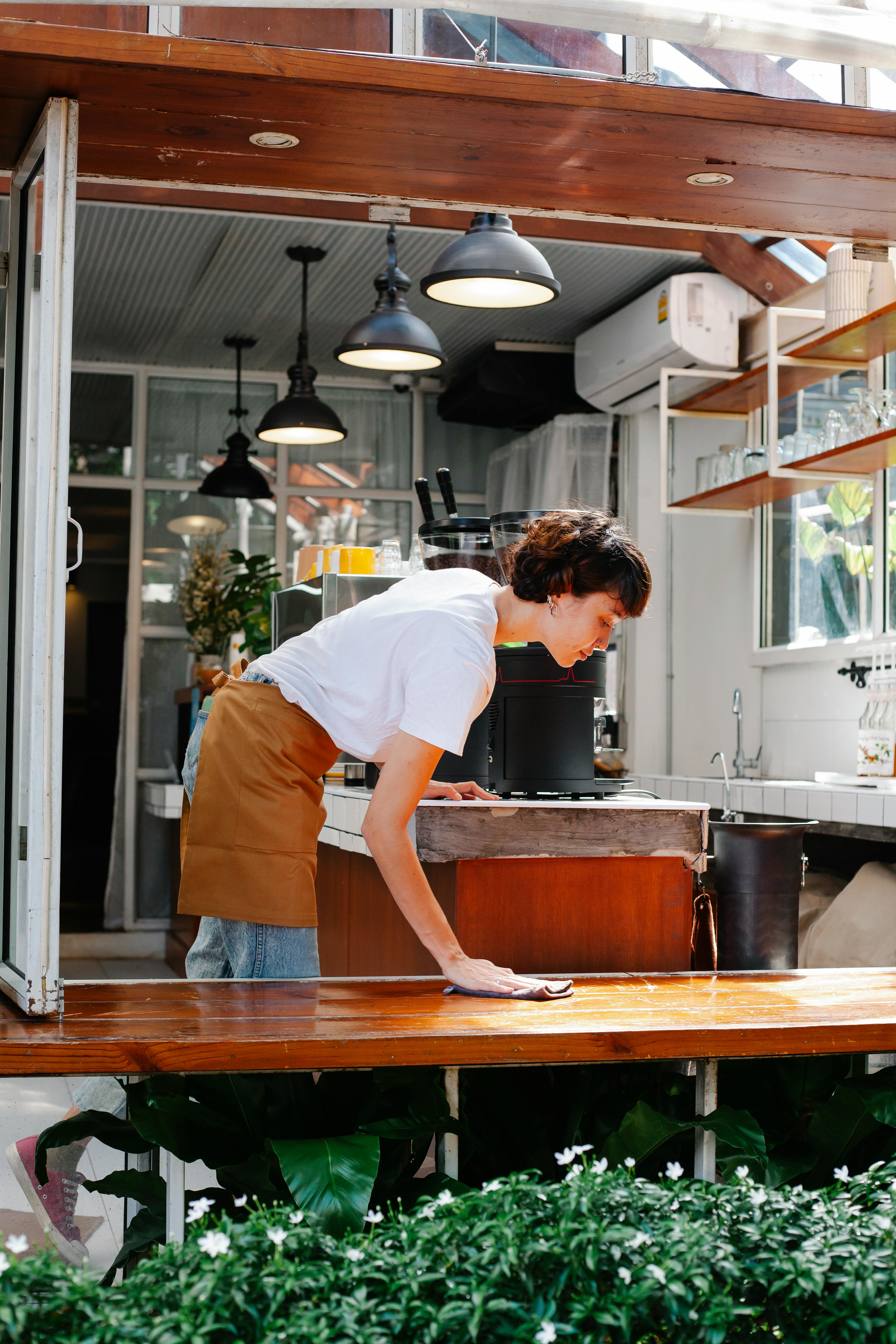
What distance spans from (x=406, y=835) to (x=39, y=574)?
0.67 metres

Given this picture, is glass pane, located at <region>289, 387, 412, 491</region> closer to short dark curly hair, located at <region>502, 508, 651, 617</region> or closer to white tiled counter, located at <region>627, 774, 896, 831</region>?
white tiled counter, located at <region>627, 774, 896, 831</region>

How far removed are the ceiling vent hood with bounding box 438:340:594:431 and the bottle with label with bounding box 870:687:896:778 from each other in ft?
11.2

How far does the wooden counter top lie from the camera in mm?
1771

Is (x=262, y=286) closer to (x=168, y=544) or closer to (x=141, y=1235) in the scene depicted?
(x=168, y=544)

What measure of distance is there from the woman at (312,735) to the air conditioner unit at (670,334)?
402cm

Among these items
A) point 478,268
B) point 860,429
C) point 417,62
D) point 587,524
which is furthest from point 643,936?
point 860,429

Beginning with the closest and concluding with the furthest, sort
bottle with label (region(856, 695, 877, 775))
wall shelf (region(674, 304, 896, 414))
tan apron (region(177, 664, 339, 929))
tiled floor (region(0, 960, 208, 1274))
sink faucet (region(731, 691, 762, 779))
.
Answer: tan apron (region(177, 664, 339, 929)) < tiled floor (region(0, 960, 208, 1274)) < bottle with label (region(856, 695, 877, 775)) < wall shelf (region(674, 304, 896, 414)) < sink faucet (region(731, 691, 762, 779))

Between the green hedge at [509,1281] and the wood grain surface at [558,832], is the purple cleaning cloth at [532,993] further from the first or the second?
the green hedge at [509,1281]

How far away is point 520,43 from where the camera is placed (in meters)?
2.43

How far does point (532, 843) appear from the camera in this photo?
2582mm

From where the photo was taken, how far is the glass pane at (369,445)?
315 inches

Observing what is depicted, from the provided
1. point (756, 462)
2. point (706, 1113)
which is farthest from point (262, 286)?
point (706, 1113)

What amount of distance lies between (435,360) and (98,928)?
4.21m

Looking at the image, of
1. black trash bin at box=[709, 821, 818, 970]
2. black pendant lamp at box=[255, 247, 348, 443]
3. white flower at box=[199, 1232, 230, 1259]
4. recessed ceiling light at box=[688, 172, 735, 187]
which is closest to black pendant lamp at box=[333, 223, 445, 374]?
black pendant lamp at box=[255, 247, 348, 443]
